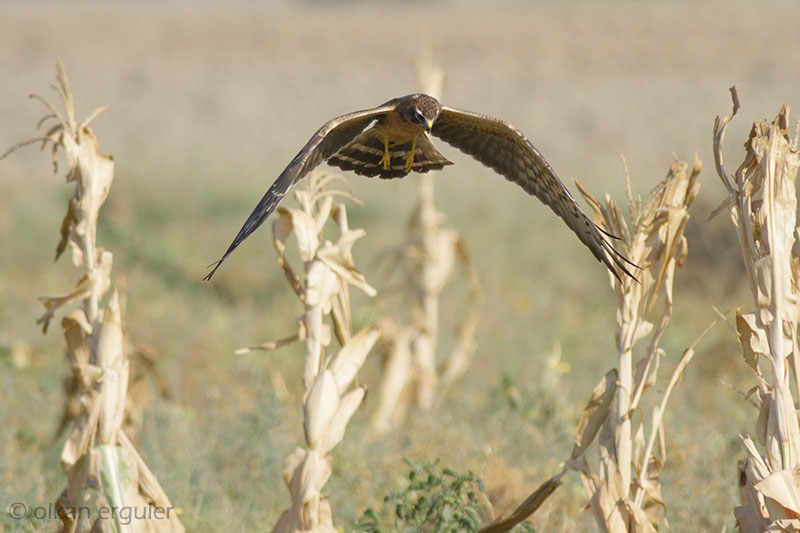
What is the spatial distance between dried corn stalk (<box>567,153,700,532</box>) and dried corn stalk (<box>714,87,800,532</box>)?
16cm

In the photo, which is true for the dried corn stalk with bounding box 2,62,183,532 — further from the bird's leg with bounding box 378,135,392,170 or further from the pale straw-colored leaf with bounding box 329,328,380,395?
the bird's leg with bounding box 378,135,392,170

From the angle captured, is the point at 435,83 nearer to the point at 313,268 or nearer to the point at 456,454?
the point at 456,454

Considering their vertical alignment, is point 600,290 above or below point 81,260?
above

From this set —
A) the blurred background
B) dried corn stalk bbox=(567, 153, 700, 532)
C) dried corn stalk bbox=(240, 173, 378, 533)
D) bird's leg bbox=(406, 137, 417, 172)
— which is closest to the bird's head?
bird's leg bbox=(406, 137, 417, 172)

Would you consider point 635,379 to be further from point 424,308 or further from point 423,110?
point 424,308

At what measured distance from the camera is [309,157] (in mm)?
2668

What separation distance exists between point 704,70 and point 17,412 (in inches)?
613

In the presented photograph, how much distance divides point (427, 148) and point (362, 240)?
4623 millimetres

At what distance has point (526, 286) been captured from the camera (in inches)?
283

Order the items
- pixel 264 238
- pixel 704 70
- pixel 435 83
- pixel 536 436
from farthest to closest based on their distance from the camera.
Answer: pixel 704 70, pixel 264 238, pixel 435 83, pixel 536 436

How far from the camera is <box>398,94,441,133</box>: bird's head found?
331 cm

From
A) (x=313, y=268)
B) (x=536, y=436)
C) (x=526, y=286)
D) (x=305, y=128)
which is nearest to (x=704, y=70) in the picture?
(x=305, y=128)

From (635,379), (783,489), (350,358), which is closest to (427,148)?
(350,358)

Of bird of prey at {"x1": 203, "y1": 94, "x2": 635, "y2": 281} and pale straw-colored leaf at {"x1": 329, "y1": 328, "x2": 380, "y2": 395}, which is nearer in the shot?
pale straw-colored leaf at {"x1": 329, "y1": 328, "x2": 380, "y2": 395}
